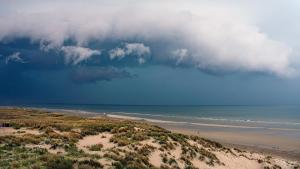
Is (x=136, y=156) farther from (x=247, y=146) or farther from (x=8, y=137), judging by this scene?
(x=247, y=146)

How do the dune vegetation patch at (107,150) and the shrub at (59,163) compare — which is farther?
the dune vegetation patch at (107,150)

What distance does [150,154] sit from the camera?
34406mm

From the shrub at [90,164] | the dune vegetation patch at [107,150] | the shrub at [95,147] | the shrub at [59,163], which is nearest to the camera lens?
the shrub at [59,163]

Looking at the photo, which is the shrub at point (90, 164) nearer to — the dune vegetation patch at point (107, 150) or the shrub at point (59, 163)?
the dune vegetation patch at point (107, 150)

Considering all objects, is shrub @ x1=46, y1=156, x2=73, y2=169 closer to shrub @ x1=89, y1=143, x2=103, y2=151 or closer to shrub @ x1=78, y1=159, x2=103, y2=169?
shrub @ x1=78, y1=159, x2=103, y2=169

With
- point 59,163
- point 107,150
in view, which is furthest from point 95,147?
point 59,163

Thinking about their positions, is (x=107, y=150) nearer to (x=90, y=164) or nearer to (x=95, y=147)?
(x=95, y=147)

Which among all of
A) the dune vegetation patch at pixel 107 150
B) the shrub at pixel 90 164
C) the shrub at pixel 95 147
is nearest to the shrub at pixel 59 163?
the dune vegetation patch at pixel 107 150

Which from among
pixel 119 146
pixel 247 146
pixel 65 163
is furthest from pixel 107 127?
pixel 247 146

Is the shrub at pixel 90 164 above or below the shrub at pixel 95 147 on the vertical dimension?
below

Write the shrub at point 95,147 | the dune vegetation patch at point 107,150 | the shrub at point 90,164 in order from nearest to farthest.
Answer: the shrub at point 90,164 → the dune vegetation patch at point 107,150 → the shrub at point 95,147

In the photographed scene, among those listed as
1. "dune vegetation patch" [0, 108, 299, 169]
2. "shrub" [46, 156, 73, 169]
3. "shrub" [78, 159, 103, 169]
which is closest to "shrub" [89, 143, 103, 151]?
"dune vegetation patch" [0, 108, 299, 169]

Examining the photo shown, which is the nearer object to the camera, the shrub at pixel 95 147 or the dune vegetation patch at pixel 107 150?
the dune vegetation patch at pixel 107 150

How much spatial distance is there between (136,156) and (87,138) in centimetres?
897
